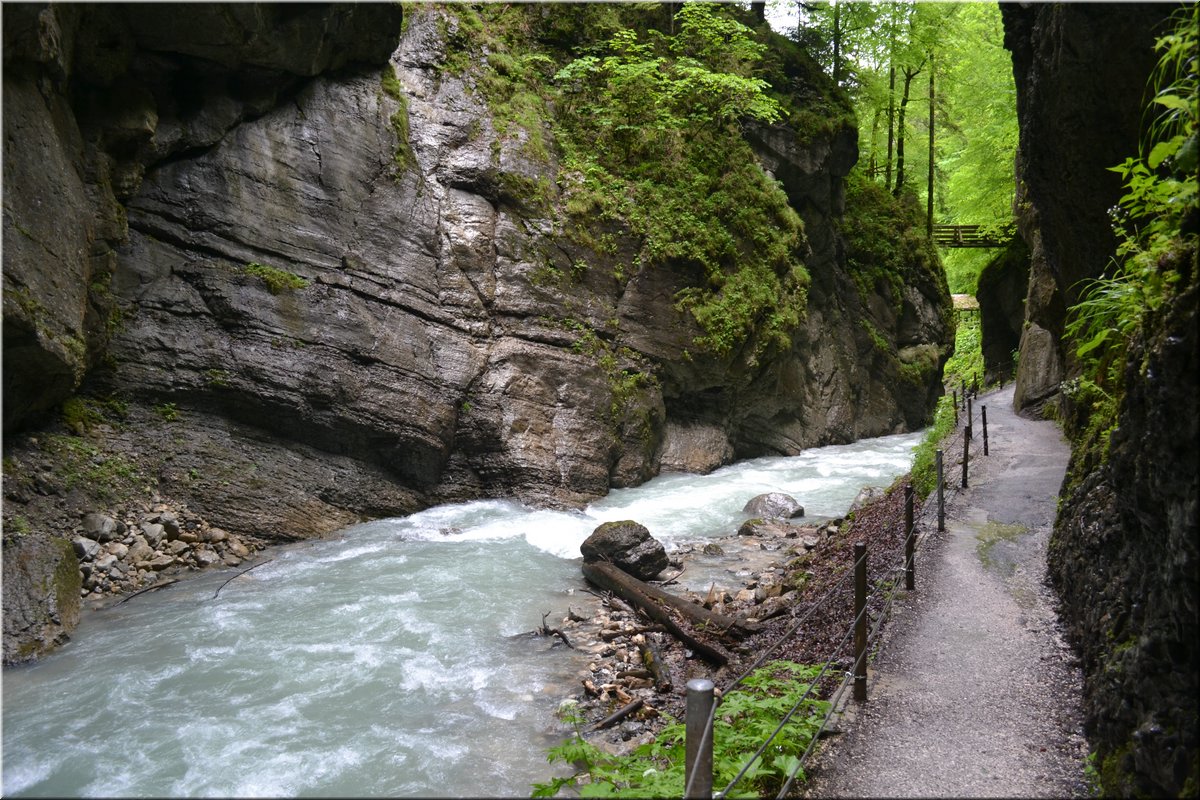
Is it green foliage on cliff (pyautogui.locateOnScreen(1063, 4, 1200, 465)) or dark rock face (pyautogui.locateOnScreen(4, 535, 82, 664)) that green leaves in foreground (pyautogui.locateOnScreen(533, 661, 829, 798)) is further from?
dark rock face (pyautogui.locateOnScreen(4, 535, 82, 664))

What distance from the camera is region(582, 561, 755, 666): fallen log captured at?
7832 millimetres

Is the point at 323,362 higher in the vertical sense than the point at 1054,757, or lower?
higher

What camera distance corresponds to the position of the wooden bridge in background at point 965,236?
28908 mm

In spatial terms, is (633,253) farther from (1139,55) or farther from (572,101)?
(1139,55)

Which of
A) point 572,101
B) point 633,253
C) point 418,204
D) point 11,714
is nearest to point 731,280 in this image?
point 633,253

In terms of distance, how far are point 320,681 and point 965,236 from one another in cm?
3181

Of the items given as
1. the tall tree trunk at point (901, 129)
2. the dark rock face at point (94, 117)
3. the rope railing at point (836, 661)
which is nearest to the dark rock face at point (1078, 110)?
the rope railing at point (836, 661)

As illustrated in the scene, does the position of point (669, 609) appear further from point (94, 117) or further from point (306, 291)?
point (94, 117)

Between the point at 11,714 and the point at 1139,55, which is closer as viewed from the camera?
the point at 11,714

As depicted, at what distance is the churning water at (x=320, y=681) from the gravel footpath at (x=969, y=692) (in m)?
2.59

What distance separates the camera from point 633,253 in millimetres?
16938

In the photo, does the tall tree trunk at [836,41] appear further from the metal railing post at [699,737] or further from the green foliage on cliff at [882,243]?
the metal railing post at [699,737]

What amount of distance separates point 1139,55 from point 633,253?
10.6 metres

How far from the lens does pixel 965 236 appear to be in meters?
30.8
